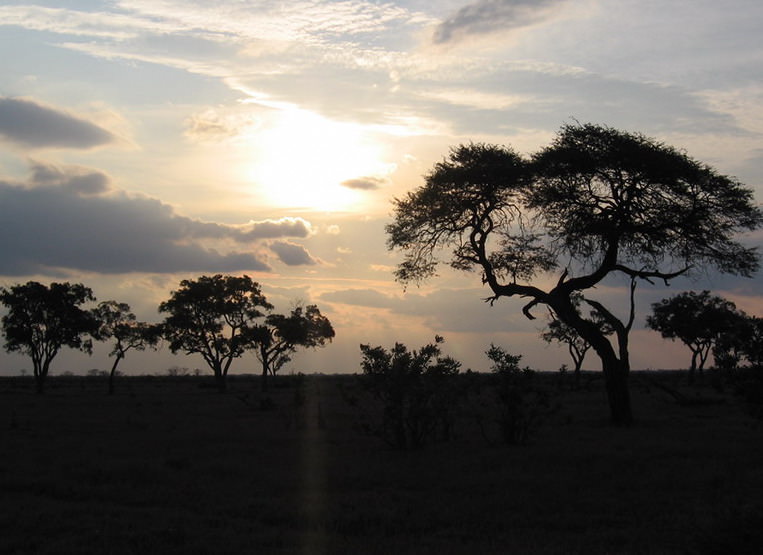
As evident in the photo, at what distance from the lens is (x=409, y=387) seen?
21156mm

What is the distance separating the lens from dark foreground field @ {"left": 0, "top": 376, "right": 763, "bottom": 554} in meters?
10.5

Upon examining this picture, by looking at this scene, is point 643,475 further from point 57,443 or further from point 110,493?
point 57,443

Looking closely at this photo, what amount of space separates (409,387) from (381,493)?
691 cm

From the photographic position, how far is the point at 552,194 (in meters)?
27.3

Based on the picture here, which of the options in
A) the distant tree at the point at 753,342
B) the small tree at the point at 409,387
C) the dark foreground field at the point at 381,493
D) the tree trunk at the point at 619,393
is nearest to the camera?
the dark foreground field at the point at 381,493

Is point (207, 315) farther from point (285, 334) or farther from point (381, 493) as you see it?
point (381, 493)

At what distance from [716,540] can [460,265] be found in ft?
74.6

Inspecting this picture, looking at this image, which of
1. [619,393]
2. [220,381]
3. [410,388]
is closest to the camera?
[410,388]

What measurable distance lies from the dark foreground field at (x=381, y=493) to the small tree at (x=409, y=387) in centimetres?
72

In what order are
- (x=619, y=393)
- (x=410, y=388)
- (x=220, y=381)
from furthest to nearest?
1. (x=220, y=381)
2. (x=619, y=393)
3. (x=410, y=388)

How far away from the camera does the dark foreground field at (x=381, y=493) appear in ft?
34.3

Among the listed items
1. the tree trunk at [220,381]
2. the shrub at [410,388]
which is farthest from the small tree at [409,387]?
the tree trunk at [220,381]

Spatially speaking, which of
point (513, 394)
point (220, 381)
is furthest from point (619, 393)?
point (220, 381)

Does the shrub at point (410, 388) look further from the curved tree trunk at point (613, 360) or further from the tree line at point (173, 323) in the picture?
the tree line at point (173, 323)
